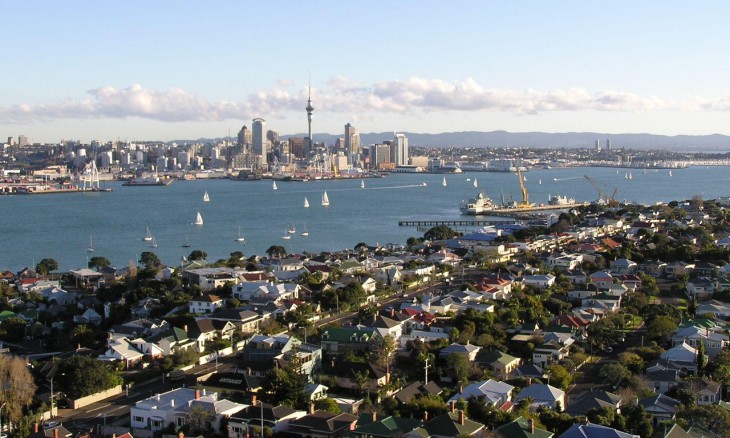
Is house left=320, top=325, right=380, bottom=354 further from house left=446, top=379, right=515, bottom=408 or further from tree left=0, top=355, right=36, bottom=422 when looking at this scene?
tree left=0, top=355, right=36, bottom=422

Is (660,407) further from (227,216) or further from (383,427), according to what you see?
(227,216)

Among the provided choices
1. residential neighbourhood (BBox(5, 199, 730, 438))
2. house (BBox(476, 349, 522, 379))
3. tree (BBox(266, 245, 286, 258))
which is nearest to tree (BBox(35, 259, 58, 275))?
residential neighbourhood (BBox(5, 199, 730, 438))

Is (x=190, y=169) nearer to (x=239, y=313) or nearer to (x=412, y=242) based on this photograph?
(x=412, y=242)

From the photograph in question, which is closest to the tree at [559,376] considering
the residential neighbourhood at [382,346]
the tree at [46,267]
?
the residential neighbourhood at [382,346]

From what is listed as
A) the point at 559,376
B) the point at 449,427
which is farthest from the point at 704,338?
the point at 449,427

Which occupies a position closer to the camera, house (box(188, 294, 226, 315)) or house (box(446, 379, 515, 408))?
house (box(446, 379, 515, 408))
